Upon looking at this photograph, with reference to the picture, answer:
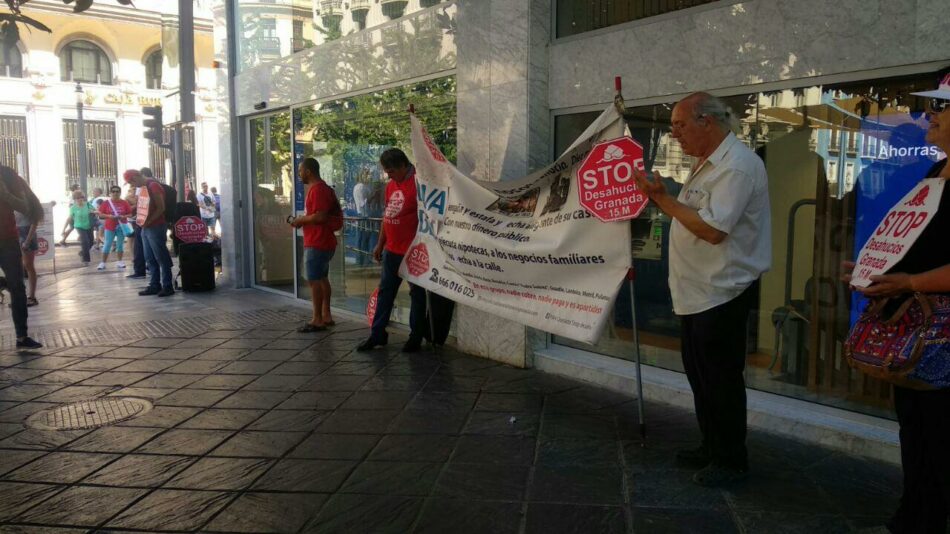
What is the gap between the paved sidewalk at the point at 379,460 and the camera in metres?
3.32

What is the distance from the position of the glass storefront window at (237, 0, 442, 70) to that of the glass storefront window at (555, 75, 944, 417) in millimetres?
3864

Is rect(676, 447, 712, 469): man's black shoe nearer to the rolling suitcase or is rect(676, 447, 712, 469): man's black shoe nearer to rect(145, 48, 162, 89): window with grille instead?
the rolling suitcase

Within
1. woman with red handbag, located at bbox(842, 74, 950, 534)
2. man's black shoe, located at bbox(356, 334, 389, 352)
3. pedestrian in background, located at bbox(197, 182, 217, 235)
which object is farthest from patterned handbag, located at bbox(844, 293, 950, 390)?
pedestrian in background, located at bbox(197, 182, 217, 235)

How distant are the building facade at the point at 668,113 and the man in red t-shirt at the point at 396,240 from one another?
491mm

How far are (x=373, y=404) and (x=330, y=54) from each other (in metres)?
5.29

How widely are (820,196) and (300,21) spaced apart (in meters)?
7.40

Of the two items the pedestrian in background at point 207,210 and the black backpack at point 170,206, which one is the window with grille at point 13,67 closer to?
the pedestrian in background at point 207,210

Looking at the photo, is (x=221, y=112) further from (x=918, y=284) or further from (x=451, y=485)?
(x=918, y=284)

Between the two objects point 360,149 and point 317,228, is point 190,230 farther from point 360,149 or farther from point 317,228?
point 317,228

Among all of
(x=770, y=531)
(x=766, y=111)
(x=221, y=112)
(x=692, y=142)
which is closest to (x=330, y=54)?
(x=221, y=112)

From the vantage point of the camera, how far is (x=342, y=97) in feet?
28.8

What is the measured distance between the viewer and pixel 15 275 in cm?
678

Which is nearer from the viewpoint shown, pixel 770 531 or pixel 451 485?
pixel 770 531

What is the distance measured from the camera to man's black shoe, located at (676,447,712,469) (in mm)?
3818
